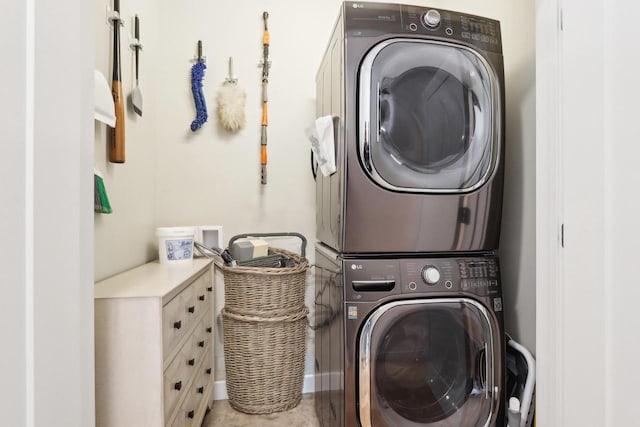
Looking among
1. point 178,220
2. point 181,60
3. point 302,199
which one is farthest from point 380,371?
point 181,60

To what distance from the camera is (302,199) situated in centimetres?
205

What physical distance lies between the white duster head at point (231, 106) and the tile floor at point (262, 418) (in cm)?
151

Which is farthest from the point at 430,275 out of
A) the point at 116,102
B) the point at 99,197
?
the point at 116,102

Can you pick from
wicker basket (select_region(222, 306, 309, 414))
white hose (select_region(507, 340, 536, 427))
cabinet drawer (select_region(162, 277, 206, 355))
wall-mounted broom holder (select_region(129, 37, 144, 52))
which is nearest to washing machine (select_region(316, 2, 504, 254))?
white hose (select_region(507, 340, 536, 427))

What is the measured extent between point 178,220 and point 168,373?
1078 millimetres

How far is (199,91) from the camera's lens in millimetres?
1880

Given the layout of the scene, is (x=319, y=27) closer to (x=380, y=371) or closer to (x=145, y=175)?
(x=145, y=175)

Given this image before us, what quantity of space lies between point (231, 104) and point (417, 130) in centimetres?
112

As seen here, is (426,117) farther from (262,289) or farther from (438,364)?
(262,289)

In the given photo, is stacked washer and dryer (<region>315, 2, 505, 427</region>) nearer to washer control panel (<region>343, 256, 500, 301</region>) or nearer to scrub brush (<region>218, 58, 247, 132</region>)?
washer control panel (<region>343, 256, 500, 301</region>)

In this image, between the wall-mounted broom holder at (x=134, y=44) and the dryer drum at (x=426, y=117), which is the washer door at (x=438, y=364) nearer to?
the dryer drum at (x=426, y=117)
